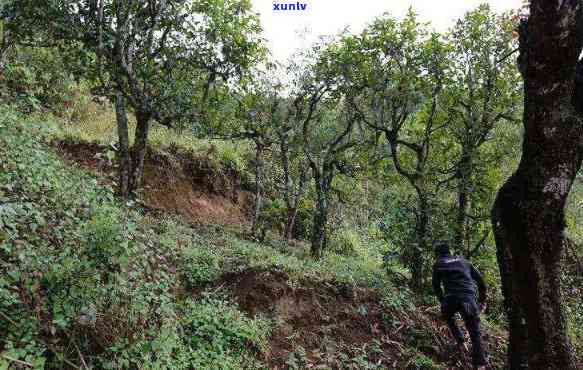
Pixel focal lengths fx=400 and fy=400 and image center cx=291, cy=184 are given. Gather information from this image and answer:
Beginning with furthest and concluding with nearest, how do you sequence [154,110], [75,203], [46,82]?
[46,82] → [154,110] → [75,203]

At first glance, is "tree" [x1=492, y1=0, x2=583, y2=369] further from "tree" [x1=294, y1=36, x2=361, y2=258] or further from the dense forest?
"tree" [x1=294, y1=36, x2=361, y2=258]

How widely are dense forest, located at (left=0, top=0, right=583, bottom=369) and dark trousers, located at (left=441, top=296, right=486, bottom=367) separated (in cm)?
48

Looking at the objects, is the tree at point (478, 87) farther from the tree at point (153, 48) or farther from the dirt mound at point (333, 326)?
the tree at point (153, 48)

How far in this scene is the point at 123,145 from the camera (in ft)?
32.9

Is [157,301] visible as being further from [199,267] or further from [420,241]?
[420,241]

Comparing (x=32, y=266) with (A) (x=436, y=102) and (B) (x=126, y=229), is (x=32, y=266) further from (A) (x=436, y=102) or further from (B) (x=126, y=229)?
(A) (x=436, y=102)

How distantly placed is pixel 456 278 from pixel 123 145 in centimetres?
813

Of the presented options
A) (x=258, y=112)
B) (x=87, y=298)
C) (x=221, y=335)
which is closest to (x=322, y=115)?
(x=258, y=112)

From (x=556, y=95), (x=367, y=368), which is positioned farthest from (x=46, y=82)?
(x=556, y=95)

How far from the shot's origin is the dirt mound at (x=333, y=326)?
613 cm

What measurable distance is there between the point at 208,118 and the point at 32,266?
7.25 metres

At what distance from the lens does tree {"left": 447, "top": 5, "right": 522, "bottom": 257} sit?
9.54 meters

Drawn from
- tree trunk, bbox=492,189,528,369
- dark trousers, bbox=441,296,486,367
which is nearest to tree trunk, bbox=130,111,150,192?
dark trousers, bbox=441,296,486,367

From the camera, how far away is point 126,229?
4.20m
